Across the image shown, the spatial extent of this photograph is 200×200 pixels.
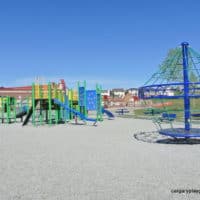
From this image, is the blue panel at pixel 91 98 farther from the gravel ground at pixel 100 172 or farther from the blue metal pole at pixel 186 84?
the gravel ground at pixel 100 172

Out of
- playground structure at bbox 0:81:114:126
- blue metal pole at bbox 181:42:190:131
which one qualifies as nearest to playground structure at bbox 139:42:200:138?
blue metal pole at bbox 181:42:190:131

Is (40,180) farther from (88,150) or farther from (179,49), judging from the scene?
(179,49)

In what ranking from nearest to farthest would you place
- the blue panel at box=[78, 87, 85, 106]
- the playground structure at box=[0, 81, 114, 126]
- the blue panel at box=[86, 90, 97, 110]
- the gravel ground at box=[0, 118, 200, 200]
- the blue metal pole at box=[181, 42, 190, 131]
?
the gravel ground at box=[0, 118, 200, 200], the blue metal pole at box=[181, 42, 190, 131], the playground structure at box=[0, 81, 114, 126], the blue panel at box=[78, 87, 85, 106], the blue panel at box=[86, 90, 97, 110]

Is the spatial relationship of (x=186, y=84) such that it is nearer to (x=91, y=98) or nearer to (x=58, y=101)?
(x=58, y=101)

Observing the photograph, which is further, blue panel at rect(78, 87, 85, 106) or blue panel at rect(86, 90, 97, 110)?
blue panel at rect(86, 90, 97, 110)

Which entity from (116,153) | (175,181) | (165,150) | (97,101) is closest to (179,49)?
(165,150)

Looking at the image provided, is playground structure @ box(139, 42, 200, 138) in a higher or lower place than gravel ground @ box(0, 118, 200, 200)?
higher

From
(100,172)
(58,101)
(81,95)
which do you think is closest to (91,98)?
(81,95)

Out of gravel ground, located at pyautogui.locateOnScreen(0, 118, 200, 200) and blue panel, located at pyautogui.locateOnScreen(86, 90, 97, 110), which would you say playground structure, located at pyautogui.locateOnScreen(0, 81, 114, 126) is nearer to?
blue panel, located at pyautogui.locateOnScreen(86, 90, 97, 110)

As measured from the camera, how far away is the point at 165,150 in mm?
9422

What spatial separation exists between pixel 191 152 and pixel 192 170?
2.40 metres

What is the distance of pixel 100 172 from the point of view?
22.0ft

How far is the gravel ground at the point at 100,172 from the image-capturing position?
5.18 metres

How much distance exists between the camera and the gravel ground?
518 cm
